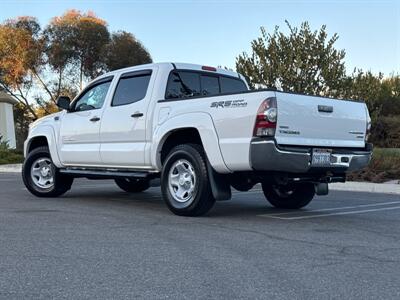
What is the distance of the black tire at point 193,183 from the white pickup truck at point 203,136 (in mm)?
14

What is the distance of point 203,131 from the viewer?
7441 millimetres

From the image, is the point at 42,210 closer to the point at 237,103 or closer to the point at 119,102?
the point at 119,102

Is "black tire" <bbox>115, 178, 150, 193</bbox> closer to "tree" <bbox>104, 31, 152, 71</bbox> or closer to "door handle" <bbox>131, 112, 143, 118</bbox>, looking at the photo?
"door handle" <bbox>131, 112, 143, 118</bbox>

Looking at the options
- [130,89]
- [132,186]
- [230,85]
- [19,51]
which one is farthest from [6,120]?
[230,85]

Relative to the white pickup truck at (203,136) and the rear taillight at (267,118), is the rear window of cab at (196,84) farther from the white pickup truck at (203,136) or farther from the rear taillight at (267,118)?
the rear taillight at (267,118)

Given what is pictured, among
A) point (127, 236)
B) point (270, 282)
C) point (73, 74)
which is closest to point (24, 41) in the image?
point (73, 74)

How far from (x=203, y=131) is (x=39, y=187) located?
4309 millimetres

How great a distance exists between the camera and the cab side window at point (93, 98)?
936 centimetres

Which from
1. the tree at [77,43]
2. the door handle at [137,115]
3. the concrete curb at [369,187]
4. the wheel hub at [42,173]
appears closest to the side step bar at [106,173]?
the wheel hub at [42,173]

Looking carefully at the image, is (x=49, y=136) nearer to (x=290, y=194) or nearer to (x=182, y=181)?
(x=182, y=181)

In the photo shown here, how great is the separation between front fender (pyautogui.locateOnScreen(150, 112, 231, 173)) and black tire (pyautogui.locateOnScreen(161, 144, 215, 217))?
0.64 ft

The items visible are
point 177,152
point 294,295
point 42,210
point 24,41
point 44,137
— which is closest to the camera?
point 294,295

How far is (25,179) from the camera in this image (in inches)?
414

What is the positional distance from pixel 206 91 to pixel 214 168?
1937 millimetres
